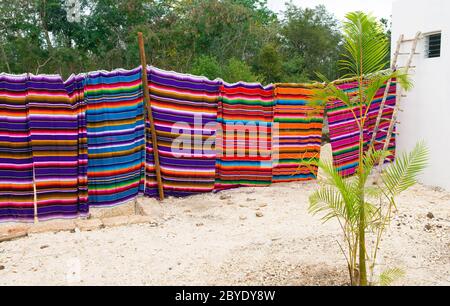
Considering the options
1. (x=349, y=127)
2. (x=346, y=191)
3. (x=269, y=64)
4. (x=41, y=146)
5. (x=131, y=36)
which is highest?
(x=131, y=36)

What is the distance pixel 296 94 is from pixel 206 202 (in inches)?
86.8

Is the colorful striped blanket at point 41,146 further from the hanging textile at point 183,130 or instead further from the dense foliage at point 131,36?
the dense foliage at point 131,36

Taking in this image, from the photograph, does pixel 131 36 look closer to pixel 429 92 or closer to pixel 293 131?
pixel 293 131

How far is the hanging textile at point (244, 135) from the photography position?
6340mm

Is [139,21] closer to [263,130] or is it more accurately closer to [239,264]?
[263,130]

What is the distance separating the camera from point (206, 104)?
20.0ft

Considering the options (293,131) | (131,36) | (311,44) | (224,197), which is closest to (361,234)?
(224,197)

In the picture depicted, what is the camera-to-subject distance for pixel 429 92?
22.4 ft

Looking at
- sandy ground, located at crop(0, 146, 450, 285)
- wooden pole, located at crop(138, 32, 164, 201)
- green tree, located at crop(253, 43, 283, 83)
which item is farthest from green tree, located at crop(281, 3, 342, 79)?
sandy ground, located at crop(0, 146, 450, 285)

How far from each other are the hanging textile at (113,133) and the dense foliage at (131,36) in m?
9.75

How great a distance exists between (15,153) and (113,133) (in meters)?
1.10

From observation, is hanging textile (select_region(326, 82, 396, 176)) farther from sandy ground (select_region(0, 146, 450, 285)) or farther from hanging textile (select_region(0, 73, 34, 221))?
hanging textile (select_region(0, 73, 34, 221))

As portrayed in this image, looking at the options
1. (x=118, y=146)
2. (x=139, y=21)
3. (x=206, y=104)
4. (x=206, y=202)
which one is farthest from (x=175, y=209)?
(x=139, y=21)

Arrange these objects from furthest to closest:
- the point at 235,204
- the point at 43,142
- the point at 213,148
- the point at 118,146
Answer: the point at 213,148 → the point at 235,204 → the point at 118,146 → the point at 43,142
